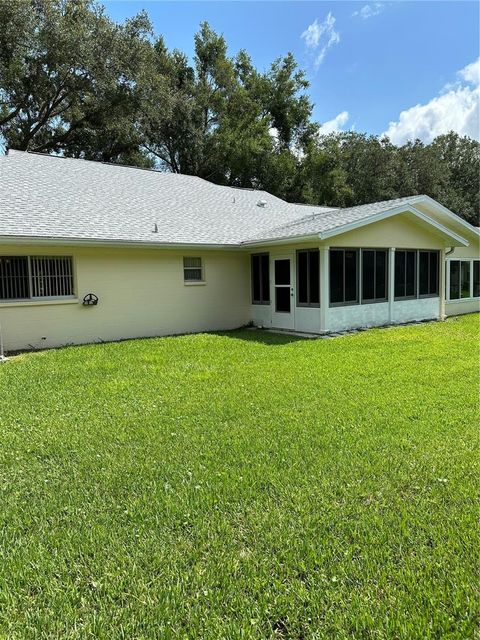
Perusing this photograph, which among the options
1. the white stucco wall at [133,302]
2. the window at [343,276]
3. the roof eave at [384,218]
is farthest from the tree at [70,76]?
the window at [343,276]

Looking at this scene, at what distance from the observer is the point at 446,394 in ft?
19.3

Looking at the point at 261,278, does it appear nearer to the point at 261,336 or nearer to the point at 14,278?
the point at 261,336

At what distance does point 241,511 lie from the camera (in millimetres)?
3170

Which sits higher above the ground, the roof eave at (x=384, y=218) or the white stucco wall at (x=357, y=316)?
the roof eave at (x=384, y=218)

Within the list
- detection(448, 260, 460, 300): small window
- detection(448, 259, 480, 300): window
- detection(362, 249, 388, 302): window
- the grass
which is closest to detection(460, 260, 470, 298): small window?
detection(448, 259, 480, 300): window

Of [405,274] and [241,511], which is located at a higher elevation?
[405,274]

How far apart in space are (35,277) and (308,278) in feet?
22.0

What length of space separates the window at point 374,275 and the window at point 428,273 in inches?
76.7

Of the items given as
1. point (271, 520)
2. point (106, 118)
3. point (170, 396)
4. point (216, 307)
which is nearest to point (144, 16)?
point (106, 118)

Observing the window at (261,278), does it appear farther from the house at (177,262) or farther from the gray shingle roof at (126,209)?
the gray shingle roof at (126,209)

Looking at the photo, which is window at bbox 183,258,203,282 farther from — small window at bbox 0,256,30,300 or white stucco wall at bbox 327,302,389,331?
small window at bbox 0,256,30,300

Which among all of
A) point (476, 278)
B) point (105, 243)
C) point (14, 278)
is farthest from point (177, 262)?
point (476, 278)

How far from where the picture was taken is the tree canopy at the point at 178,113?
2103 centimetres

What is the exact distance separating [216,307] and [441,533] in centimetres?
1069
